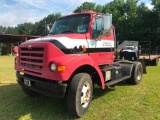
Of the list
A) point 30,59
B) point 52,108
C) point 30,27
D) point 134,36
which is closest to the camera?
point 30,59

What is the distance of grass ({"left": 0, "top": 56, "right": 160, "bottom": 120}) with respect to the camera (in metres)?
5.40

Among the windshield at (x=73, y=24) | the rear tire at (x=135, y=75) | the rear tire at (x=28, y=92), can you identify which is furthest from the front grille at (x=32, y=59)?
the rear tire at (x=135, y=75)

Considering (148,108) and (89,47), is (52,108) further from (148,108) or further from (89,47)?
(148,108)

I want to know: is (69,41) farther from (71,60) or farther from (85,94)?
(85,94)

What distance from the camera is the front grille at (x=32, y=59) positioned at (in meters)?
5.09

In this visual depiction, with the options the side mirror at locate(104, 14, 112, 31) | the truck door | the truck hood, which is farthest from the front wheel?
the side mirror at locate(104, 14, 112, 31)

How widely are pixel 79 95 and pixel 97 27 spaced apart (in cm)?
215

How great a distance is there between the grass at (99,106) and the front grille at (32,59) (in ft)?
3.80

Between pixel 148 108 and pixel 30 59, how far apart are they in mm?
3335

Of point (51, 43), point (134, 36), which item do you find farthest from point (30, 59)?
point (134, 36)

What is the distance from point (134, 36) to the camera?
51062 mm

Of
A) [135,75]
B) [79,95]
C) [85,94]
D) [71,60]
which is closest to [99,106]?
[85,94]

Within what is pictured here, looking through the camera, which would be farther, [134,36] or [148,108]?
[134,36]

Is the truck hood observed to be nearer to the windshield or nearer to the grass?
the windshield
